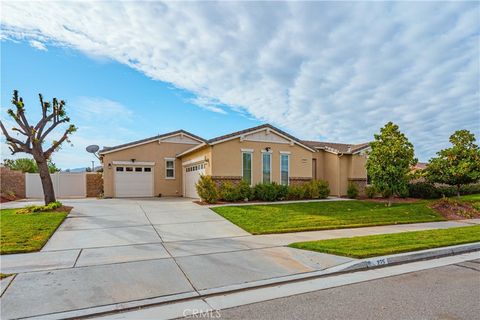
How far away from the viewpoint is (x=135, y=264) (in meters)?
6.02

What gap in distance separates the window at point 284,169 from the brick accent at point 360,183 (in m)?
5.13

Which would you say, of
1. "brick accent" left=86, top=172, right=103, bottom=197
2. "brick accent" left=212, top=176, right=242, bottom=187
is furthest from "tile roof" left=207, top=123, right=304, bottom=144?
"brick accent" left=86, top=172, right=103, bottom=197

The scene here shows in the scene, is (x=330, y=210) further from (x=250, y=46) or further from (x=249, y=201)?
(x=250, y=46)

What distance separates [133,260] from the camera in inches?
248

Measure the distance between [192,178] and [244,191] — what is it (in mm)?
5479

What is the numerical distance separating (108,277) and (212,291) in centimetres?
197

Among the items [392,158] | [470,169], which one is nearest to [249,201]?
A: [392,158]

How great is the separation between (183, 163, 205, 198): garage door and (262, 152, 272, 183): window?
3.70 m

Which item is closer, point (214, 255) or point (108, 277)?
point (108, 277)

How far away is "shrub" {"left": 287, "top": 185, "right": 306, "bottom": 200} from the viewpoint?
17.6 meters

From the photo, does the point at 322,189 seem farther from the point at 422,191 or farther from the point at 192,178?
the point at 192,178

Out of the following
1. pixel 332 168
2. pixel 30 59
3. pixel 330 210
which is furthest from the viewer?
pixel 332 168

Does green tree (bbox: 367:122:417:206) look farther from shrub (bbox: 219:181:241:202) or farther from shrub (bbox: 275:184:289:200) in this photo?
shrub (bbox: 219:181:241:202)

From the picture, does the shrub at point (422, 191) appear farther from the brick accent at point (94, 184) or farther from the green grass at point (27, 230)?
the brick accent at point (94, 184)
